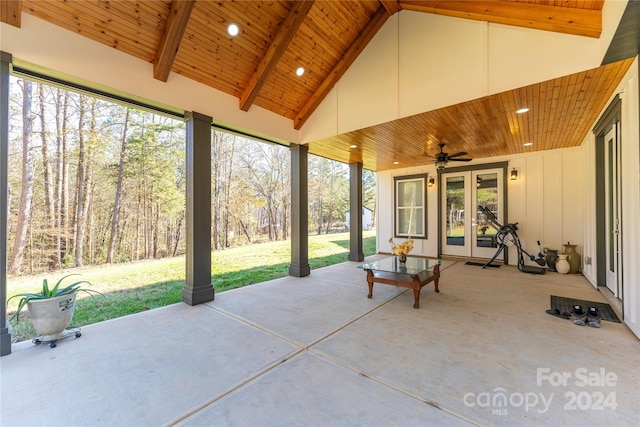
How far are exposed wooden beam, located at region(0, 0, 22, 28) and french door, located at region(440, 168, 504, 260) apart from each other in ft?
27.7

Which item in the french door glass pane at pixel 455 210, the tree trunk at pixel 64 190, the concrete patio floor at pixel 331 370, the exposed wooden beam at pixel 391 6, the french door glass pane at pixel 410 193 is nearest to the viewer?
the concrete patio floor at pixel 331 370

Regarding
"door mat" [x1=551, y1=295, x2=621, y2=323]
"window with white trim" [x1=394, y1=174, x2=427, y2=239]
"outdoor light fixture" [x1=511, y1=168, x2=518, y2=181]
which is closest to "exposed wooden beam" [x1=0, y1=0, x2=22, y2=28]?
"door mat" [x1=551, y1=295, x2=621, y2=323]

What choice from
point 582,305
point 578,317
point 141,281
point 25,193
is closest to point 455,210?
point 582,305

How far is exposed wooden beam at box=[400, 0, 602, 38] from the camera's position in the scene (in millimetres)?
2727

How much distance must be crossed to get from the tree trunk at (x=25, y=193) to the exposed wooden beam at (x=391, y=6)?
301 inches

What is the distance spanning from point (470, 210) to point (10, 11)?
886cm

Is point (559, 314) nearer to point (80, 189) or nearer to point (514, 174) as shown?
point (514, 174)

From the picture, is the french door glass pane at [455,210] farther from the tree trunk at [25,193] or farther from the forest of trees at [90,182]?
the tree trunk at [25,193]

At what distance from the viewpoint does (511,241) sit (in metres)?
6.33

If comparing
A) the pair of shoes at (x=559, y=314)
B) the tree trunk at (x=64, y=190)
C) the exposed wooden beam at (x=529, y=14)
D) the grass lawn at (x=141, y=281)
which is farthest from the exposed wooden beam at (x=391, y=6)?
the tree trunk at (x=64, y=190)

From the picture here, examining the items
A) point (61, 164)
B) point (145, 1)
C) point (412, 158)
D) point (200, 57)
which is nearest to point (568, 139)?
point (412, 158)

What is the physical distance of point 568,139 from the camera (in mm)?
→ 5332

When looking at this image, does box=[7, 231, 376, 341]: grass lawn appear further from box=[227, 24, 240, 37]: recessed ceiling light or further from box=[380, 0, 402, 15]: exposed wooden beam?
box=[380, 0, 402, 15]: exposed wooden beam

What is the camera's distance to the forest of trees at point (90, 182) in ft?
18.3
